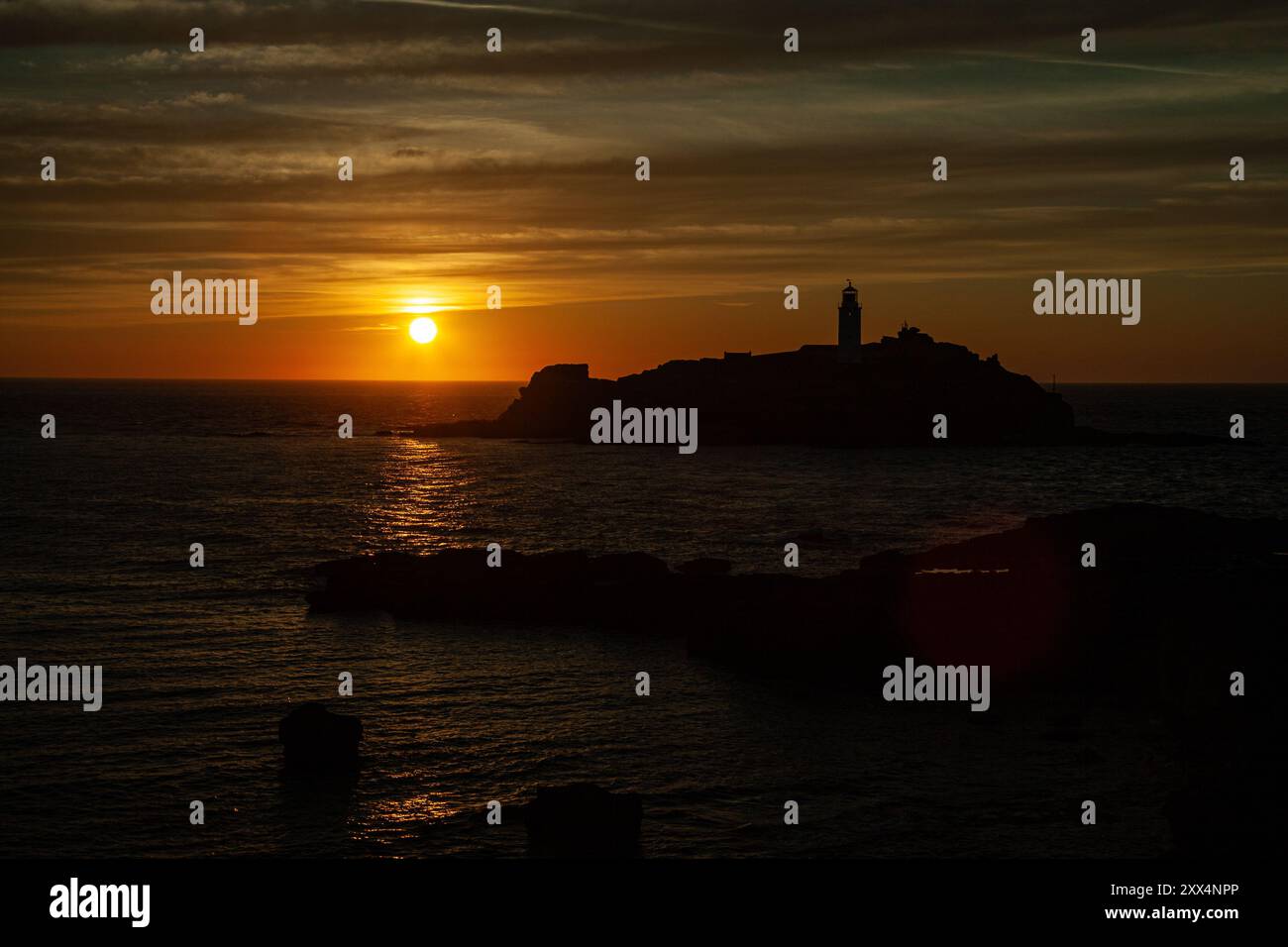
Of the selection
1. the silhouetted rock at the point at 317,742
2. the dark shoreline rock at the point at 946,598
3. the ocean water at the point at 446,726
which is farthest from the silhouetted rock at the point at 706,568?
the silhouetted rock at the point at 317,742

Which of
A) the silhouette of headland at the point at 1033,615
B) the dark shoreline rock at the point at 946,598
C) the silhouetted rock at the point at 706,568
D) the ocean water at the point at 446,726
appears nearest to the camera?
the ocean water at the point at 446,726

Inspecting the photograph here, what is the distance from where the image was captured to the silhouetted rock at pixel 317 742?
28375 millimetres

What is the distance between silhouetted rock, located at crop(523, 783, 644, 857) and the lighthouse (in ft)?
451

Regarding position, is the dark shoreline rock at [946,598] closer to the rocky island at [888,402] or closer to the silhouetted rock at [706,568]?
the silhouetted rock at [706,568]

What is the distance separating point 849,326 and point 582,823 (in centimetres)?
14742

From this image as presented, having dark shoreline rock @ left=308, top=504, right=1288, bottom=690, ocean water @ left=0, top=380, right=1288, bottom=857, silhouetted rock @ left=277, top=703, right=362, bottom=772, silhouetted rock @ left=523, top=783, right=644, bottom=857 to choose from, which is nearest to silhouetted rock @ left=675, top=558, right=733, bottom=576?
dark shoreline rock @ left=308, top=504, right=1288, bottom=690

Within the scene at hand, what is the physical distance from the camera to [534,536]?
7556cm

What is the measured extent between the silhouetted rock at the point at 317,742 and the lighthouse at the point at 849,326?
13425 cm

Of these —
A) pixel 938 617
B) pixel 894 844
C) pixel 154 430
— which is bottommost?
pixel 894 844

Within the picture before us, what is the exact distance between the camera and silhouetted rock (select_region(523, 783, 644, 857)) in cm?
2292

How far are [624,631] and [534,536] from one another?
98.4 ft

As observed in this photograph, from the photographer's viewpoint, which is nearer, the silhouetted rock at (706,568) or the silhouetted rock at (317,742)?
the silhouetted rock at (317,742)

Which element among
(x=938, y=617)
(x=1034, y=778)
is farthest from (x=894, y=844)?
(x=938, y=617)
